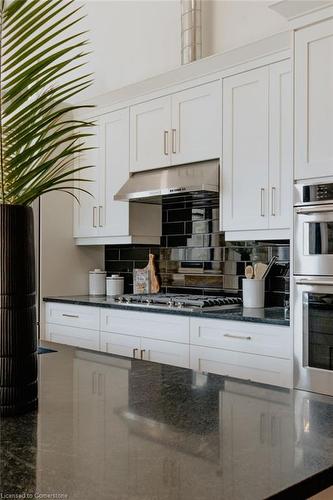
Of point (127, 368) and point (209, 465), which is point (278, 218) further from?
point (209, 465)

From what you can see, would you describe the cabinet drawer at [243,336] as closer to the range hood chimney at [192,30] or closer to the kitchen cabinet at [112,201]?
the kitchen cabinet at [112,201]

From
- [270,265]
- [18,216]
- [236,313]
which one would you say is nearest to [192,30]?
[270,265]

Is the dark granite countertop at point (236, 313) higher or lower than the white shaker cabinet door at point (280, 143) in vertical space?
lower

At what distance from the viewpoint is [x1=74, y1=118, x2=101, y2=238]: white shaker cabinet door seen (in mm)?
4340

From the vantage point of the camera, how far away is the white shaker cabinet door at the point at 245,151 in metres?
3.15

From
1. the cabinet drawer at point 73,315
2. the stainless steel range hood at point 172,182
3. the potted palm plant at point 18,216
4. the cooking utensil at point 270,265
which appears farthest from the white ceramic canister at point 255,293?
the potted palm plant at point 18,216

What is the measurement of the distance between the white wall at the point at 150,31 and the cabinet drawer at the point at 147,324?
69.6 inches

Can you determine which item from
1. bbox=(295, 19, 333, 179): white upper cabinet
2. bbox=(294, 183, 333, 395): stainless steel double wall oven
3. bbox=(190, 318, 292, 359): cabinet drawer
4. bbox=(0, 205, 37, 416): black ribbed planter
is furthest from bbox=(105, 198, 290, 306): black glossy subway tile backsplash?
bbox=(0, 205, 37, 416): black ribbed planter

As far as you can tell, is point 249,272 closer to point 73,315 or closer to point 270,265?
point 270,265

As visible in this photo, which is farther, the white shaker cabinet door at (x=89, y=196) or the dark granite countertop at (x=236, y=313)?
the white shaker cabinet door at (x=89, y=196)

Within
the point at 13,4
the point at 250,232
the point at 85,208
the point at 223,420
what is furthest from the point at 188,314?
the point at 13,4

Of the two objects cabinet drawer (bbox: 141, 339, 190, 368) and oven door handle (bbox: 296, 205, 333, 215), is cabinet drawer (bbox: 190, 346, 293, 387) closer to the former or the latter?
cabinet drawer (bbox: 141, 339, 190, 368)

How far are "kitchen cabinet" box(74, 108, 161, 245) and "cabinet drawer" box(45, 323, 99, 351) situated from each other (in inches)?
29.1

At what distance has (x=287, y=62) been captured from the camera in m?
3.05
